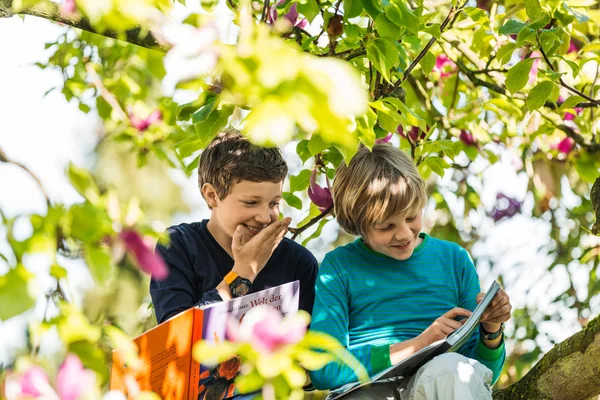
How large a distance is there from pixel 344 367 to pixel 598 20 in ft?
4.81

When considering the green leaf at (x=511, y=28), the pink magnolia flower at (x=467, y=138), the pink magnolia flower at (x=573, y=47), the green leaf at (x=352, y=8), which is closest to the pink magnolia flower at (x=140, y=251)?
the green leaf at (x=352, y=8)

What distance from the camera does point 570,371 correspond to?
5.40 ft

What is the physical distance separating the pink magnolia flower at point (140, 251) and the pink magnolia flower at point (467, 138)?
215cm

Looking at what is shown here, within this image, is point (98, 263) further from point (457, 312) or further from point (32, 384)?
point (457, 312)

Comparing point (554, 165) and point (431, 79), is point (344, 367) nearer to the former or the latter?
point (431, 79)

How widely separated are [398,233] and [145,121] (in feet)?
5.26

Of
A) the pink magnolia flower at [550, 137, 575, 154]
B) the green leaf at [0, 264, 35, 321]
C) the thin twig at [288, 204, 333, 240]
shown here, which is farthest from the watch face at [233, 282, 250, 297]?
the pink magnolia flower at [550, 137, 575, 154]

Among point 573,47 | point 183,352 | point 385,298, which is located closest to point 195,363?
point 183,352

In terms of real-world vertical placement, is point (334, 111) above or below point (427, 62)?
above

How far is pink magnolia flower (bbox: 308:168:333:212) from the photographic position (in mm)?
2258

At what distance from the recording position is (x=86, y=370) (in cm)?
89

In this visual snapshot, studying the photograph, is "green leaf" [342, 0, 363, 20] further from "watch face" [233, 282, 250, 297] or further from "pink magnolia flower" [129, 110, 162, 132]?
"pink magnolia flower" [129, 110, 162, 132]

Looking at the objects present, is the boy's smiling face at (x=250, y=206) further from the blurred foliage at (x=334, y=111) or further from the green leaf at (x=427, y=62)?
the green leaf at (x=427, y=62)

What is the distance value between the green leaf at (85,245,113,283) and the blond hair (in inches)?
46.4
